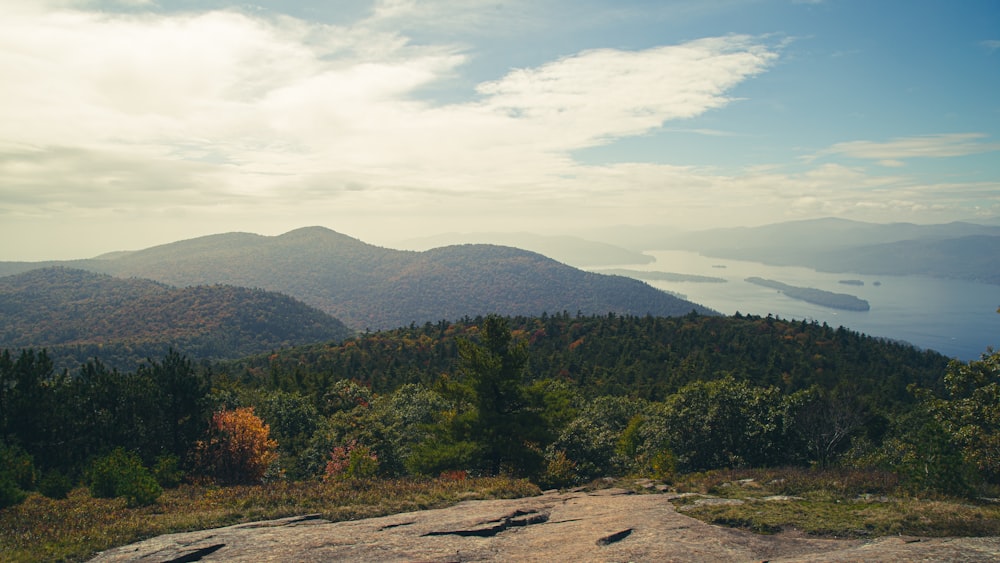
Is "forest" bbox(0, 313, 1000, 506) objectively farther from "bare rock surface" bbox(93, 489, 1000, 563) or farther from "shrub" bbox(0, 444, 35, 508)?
"bare rock surface" bbox(93, 489, 1000, 563)

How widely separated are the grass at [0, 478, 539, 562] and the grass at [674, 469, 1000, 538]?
722 cm

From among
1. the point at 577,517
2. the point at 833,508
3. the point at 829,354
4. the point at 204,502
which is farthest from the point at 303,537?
the point at 829,354

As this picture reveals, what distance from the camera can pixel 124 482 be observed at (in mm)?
17828

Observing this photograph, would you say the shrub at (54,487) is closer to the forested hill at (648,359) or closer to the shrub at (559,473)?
the shrub at (559,473)

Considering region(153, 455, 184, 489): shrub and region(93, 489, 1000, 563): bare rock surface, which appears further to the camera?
region(153, 455, 184, 489): shrub

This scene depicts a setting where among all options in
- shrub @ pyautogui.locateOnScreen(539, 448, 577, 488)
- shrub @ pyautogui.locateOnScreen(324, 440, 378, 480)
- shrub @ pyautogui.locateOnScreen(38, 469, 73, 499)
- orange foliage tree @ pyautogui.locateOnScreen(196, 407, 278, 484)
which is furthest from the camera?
shrub @ pyautogui.locateOnScreen(324, 440, 378, 480)

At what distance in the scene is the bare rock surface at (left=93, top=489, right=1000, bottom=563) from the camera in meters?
10.9

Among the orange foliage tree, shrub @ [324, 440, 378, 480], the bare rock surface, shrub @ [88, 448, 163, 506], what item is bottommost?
shrub @ [324, 440, 378, 480]

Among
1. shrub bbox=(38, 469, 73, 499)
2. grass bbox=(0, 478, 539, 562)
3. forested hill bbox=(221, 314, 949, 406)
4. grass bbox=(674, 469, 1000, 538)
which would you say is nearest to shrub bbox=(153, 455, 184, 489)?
grass bbox=(0, 478, 539, 562)

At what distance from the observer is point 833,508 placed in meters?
15.1

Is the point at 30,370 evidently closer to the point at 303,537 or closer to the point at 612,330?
the point at 303,537

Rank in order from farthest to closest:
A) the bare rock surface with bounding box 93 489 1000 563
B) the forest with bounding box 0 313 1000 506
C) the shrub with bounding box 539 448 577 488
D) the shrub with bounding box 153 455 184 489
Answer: the shrub with bounding box 539 448 577 488, the forest with bounding box 0 313 1000 506, the shrub with bounding box 153 455 184 489, the bare rock surface with bounding box 93 489 1000 563

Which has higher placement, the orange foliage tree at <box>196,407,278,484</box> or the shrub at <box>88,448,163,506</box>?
the shrub at <box>88,448,163,506</box>

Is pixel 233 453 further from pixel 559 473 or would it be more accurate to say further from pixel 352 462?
pixel 559 473
